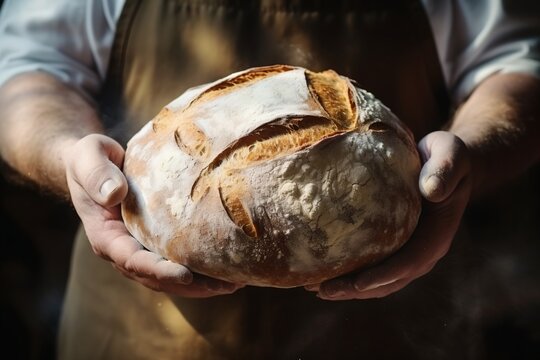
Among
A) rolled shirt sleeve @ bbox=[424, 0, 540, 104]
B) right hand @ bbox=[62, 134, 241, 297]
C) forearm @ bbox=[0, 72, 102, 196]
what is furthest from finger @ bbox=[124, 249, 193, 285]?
rolled shirt sleeve @ bbox=[424, 0, 540, 104]

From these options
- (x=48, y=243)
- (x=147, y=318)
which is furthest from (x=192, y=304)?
(x=48, y=243)

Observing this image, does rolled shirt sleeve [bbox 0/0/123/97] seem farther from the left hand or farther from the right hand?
the left hand

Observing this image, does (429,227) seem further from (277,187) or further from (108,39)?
(108,39)

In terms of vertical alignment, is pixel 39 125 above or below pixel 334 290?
above

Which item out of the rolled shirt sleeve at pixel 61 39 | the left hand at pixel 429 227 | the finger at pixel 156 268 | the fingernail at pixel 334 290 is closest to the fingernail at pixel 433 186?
the left hand at pixel 429 227

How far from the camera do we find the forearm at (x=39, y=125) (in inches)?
24.6

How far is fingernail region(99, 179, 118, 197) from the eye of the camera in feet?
1.89

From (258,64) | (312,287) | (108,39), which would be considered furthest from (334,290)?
(108,39)

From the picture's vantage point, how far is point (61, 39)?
0.65 metres

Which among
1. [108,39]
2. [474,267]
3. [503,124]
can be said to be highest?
[108,39]

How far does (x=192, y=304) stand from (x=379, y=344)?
0.20m

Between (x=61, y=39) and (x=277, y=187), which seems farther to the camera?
(x=61, y=39)

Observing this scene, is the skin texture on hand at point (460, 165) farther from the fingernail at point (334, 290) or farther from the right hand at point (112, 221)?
the right hand at point (112, 221)

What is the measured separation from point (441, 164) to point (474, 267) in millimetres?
125
